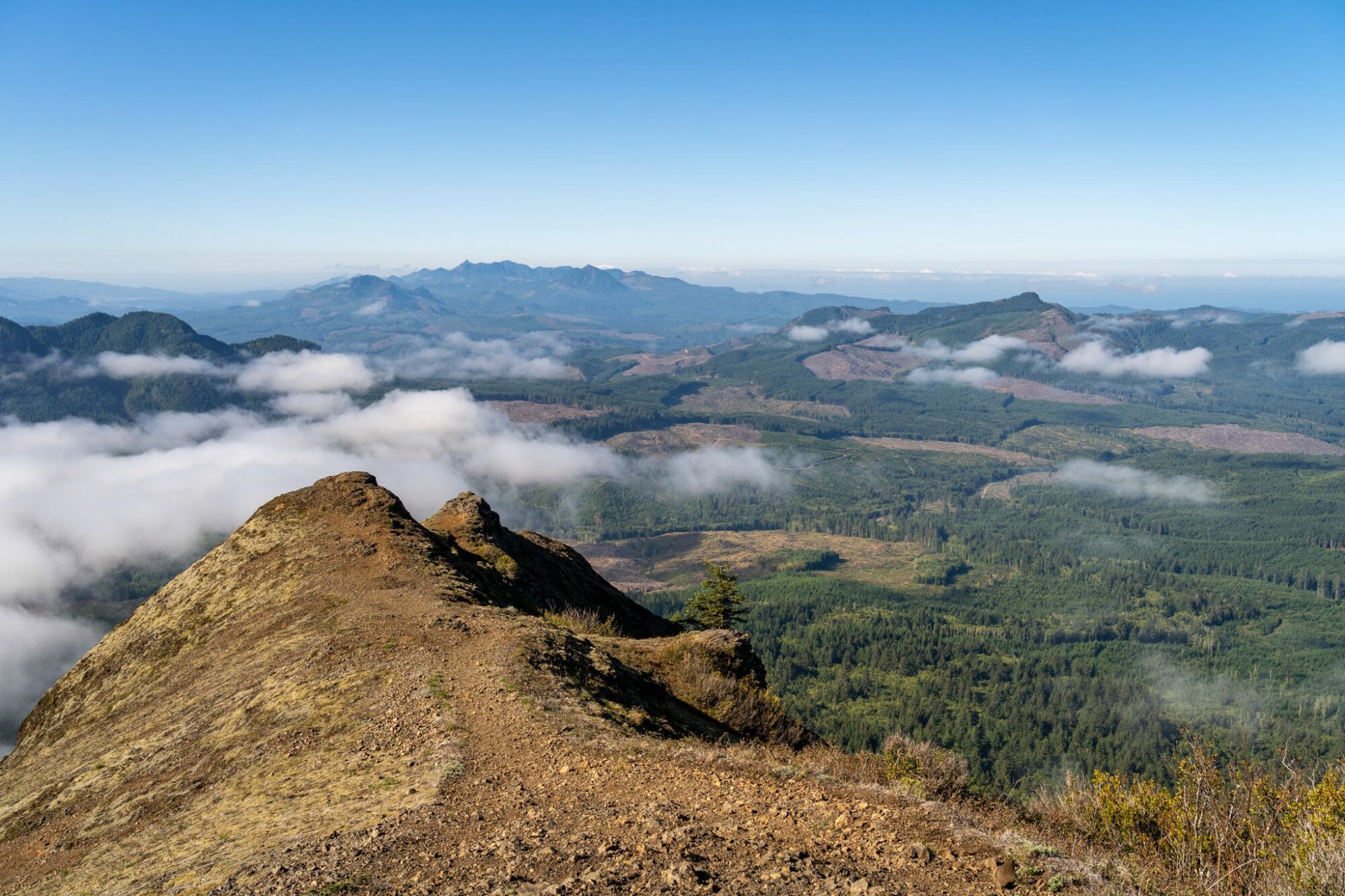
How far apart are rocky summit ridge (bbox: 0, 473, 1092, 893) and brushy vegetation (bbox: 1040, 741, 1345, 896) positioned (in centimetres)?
208

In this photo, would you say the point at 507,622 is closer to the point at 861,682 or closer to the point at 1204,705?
the point at 861,682

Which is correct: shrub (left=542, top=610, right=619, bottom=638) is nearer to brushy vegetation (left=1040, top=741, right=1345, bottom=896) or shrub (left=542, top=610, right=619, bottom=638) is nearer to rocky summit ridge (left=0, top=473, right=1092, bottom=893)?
rocky summit ridge (left=0, top=473, right=1092, bottom=893)

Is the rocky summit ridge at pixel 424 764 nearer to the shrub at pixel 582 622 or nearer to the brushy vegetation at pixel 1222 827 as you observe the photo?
the shrub at pixel 582 622

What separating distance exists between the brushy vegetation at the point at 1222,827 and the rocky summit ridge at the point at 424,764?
2.08 m

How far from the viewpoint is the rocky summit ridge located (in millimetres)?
13281

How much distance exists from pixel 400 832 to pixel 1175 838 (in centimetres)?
1569

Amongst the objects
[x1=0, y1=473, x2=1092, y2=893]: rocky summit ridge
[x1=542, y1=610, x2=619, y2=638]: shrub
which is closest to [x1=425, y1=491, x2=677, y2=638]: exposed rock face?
[x1=542, y1=610, x2=619, y2=638]: shrub

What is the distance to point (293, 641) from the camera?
2986 centimetres

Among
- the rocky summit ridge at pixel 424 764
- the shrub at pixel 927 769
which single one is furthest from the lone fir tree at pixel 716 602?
the shrub at pixel 927 769

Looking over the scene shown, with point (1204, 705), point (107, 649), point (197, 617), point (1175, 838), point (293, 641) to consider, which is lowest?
point (1204, 705)

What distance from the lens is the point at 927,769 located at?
60.7 ft

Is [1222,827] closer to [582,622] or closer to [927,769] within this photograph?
[927,769]

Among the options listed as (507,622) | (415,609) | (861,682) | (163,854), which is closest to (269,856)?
(163,854)

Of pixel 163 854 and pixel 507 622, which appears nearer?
pixel 163 854
